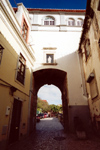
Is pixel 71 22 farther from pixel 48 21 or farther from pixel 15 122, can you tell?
pixel 15 122

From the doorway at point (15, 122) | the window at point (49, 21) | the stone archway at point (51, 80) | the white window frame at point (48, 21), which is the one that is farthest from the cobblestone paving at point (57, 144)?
the window at point (49, 21)

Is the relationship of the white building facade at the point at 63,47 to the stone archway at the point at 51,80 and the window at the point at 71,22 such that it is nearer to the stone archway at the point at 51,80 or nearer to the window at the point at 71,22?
the window at the point at 71,22

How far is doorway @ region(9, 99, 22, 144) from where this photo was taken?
590 centimetres

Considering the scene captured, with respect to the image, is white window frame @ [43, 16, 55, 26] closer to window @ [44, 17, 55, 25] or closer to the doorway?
window @ [44, 17, 55, 25]

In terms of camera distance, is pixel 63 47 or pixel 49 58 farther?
pixel 63 47

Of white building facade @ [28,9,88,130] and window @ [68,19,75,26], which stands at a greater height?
window @ [68,19,75,26]

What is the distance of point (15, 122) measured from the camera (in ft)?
21.0

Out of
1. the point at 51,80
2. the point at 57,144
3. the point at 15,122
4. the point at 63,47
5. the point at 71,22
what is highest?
the point at 71,22

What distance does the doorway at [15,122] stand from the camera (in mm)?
5902

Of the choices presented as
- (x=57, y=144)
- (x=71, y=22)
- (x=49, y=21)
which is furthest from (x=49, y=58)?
(x=57, y=144)

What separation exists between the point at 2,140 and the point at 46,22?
45.2ft

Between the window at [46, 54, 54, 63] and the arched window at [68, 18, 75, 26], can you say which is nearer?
the window at [46, 54, 54, 63]

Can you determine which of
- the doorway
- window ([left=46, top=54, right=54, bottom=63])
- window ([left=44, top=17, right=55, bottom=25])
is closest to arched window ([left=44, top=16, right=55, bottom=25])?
window ([left=44, top=17, right=55, bottom=25])

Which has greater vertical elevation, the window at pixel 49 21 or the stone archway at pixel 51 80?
the window at pixel 49 21
